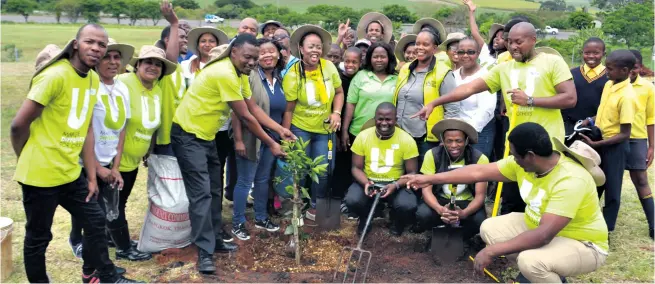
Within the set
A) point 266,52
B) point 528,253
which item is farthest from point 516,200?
point 266,52

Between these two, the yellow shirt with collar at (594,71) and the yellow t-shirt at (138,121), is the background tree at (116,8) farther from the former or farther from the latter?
the yellow shirt with collar at (594,71)

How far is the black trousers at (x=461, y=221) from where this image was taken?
5094mm

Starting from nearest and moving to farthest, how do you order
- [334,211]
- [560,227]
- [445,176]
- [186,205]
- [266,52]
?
[560,227] < [445,176] < [186,205] < [266,52] < [334,211]

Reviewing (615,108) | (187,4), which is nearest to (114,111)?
(615,108)

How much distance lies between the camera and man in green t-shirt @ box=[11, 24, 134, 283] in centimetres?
354

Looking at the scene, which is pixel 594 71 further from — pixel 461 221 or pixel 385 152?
pixel 385 152

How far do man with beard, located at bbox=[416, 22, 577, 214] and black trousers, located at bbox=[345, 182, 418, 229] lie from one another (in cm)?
93

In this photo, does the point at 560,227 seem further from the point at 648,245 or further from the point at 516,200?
the point at 648,245

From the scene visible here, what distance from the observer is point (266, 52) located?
5.33m

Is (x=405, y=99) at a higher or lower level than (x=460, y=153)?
higher

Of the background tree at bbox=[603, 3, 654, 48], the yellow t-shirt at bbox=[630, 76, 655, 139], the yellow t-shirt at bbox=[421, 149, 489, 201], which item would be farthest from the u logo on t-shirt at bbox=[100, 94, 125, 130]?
the background tree at bbox=[603, 3, 654, 48]

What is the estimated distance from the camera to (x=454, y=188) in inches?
203

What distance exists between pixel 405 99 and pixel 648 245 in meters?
2.85

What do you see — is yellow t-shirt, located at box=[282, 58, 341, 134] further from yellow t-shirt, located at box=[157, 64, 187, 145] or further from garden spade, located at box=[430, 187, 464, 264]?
garden spade, located at box=[430, 187, 464, 264]
